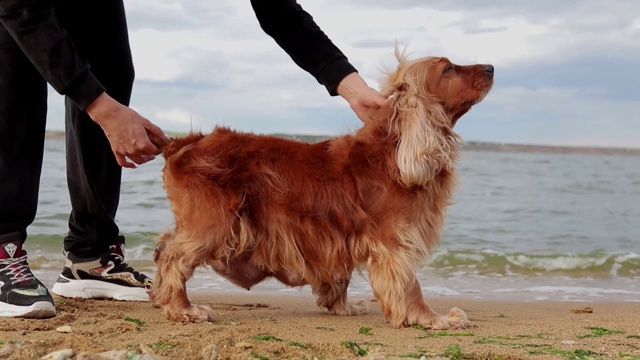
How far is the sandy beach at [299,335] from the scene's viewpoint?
279 cm

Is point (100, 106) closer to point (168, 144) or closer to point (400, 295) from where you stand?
point (168, 144)

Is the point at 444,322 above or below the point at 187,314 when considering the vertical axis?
above

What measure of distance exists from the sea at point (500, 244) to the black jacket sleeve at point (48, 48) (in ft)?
5.48

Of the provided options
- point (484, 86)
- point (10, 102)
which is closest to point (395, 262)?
point (484, 86)

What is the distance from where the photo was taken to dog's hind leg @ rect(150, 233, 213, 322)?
11.7 ft

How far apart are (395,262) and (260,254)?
667mm

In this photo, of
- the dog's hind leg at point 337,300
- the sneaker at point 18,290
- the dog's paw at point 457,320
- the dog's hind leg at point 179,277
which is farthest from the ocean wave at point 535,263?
the sneaker at point 18,290

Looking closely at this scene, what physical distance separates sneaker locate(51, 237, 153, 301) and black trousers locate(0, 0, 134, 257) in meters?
0.06

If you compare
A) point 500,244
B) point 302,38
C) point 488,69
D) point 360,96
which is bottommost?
point 500,244

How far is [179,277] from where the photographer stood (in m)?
3.60

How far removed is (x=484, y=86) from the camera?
374 centimetres

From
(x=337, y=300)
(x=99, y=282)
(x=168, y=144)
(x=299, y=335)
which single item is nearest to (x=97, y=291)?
(x=99, y=282)

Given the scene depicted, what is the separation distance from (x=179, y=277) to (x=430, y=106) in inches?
58.4

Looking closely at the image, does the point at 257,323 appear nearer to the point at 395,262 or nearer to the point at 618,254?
the point at 395,262
